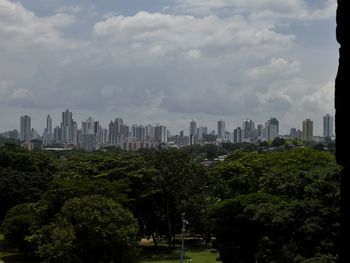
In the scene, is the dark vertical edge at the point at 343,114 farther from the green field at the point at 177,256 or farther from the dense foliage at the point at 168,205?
the green field at the point at 177,256

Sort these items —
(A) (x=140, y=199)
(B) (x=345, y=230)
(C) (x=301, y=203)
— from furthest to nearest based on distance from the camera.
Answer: (A) (x=140, y=199) → (C) (x=301, y=203) → (B) (x=345, y=230)

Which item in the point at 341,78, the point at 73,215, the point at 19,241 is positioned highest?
the point at 341,78

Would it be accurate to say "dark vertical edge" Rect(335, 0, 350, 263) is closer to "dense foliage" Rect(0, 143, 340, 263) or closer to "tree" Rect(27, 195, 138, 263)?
"dense foliage" Rect(0, 143, 340, 263)

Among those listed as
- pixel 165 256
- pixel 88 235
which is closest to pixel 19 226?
pixel 88 235

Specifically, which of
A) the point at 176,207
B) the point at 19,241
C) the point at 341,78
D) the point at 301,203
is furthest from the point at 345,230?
the point at 176,207

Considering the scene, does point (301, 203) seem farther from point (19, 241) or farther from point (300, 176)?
point (19, 241)

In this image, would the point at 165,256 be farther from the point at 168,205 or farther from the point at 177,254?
the point at 168,205

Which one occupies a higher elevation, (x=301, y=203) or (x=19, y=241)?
(x=301, y=203)

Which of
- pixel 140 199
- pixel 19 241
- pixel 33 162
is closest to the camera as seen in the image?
pixel 19 241

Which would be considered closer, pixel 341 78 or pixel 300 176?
pixel 341 78
